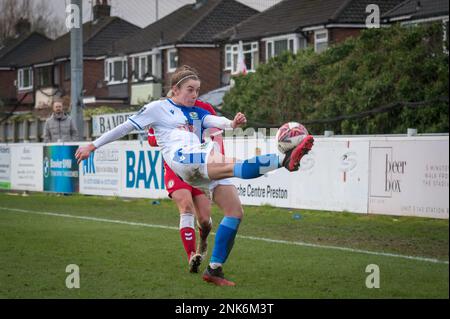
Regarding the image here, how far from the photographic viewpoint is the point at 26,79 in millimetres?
64438

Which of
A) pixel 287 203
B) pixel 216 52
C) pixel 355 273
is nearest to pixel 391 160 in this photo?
pixel 287 203

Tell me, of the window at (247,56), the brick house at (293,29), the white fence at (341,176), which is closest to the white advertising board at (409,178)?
the white fence at (341,176)

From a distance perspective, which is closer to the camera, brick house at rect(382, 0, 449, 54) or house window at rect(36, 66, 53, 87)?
brick house at rect(382, 0, 449, 54)

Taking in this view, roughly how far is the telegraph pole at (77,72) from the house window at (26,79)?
35.4 meters

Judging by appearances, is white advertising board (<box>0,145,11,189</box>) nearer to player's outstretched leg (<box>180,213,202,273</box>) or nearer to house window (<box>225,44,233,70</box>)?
player's outstretched leg (<box>180,213,202,273</box>)

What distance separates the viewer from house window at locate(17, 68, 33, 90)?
61406 millimetres

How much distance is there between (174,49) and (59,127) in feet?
118

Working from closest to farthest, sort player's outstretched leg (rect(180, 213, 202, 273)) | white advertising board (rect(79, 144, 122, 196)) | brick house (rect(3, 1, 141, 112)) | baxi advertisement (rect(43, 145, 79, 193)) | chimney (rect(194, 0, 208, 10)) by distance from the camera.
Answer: player's outstretched leg (rect(180, 213, 202, 273))
white advertising board (rect(79, 144, 122, 196))
baxi advertisement (rect(43, 145, 79, 193))
brick house (rect(3, 1, 141, 112))
chimney (rect(194, 0, 208, 10))

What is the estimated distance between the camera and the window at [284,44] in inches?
1768

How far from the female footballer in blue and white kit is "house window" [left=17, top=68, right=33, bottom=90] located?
52.7 m

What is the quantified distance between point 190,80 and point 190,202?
132cm

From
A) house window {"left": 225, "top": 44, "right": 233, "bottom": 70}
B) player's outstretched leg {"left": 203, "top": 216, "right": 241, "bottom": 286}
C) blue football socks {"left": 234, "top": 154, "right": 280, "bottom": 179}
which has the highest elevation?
house window {"left": 225, "top": 44, "right": 233, "bottom": 70}

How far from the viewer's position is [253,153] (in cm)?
1842

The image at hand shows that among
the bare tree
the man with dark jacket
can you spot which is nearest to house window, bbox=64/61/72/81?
the bare tree
